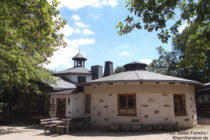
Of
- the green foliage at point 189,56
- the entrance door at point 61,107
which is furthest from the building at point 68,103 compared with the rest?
the green foliage at point 189,56

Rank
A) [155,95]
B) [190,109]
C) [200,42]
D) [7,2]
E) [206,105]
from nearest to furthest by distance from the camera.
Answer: [7,2] → [200,42] → [155,95] → [190,109] → [206,105]

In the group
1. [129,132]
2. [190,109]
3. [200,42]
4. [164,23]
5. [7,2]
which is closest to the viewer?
[7,2]

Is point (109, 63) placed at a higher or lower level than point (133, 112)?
higher

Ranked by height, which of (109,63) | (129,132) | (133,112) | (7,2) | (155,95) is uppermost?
(109,63)

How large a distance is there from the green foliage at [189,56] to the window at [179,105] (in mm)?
1904

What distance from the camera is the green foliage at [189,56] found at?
4473mm

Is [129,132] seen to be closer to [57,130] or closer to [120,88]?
[120,88]

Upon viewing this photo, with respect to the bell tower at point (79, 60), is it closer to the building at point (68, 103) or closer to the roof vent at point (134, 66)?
the roof vent at point (134, 66)

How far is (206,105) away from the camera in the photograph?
17.4 meters

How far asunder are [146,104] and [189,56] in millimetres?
5591

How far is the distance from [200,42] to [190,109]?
288 inches

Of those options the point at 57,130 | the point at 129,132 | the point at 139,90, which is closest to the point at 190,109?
the point at 139,90

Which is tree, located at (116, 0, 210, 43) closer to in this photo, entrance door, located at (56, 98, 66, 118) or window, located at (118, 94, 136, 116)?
window, located at (118, 94, 136, 116)

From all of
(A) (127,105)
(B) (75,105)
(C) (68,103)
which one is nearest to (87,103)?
(B) (75,105)
